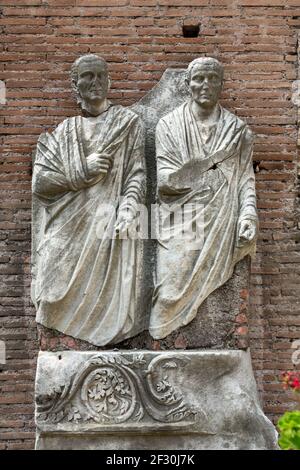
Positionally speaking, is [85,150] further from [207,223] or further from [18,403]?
[18,403]

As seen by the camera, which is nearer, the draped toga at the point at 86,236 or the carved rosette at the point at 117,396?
the carved rosette at the point at 117,396

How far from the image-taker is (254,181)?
849 centimetres

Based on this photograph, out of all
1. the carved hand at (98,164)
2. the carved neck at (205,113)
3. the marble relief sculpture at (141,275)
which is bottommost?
the marble relief sculpture at (141,275)

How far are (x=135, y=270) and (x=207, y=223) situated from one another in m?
0.55

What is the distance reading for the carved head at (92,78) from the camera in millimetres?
8425

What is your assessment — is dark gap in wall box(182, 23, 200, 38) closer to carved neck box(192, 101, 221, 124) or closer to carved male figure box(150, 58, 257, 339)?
carved male figure box(150, 58, 257, 339)

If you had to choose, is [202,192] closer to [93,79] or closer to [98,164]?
[98,164]

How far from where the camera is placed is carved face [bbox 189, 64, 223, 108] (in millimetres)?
8406

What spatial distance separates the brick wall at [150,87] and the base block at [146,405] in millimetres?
753

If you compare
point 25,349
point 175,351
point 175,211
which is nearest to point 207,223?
point 175,211

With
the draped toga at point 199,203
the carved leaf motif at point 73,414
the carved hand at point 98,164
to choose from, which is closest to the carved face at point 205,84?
the draped toga at point 199,203

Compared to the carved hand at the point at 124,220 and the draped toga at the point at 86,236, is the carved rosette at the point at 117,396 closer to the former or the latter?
the draped toga at the point at 86,236

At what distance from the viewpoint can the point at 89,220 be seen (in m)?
8.24

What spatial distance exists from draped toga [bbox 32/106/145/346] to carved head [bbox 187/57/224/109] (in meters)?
0.46
